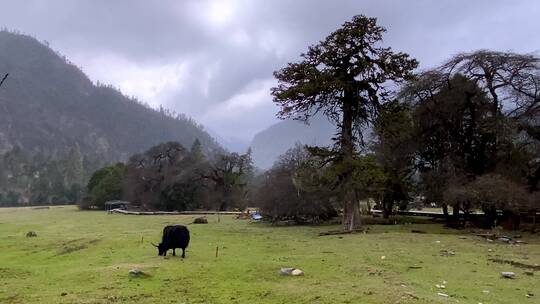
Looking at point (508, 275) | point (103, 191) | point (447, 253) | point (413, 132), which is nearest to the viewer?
point (508, 275)

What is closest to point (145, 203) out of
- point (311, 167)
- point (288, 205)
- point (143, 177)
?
point (143, 177)

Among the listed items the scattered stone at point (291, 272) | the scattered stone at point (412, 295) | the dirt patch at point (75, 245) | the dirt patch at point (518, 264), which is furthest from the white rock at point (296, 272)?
the dirt patch at point (75, 245)

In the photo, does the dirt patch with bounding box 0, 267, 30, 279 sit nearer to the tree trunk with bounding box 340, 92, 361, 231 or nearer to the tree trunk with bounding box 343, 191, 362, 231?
the tree trunk with bounding box 340, 92, 361, 231

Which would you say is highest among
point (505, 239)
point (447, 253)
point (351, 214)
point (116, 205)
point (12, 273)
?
point (116, 205)

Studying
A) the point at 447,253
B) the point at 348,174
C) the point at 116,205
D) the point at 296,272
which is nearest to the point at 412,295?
the point at 296,272

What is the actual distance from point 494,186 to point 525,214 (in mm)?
8012

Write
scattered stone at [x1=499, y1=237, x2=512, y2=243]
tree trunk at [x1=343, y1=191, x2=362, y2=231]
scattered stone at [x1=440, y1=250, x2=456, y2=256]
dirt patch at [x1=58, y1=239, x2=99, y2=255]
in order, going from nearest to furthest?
scattered stone at [x1=440, y1=250, x2=456, y2=256] → dirt patch at [x1=58, y1=239, x2=99, y2=255] → scattered stone at [x1=499, y1=237, x2=512, y2=243] → tree trunk at [x1=343, y1=191, x2=362, y2=231]

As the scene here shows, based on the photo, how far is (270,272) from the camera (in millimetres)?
16109

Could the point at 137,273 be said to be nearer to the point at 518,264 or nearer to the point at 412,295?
the point at 412,295

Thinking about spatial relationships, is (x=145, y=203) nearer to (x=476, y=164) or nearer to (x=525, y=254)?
(x=476, y=164)

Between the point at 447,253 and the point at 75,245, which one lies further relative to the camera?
the point at 75,245

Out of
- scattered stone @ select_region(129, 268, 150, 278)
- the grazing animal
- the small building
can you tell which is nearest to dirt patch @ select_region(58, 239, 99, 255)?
the grazing animal

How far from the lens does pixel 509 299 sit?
12492 millimetres

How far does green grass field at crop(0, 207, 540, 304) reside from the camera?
12750mm
